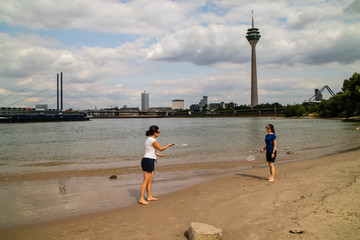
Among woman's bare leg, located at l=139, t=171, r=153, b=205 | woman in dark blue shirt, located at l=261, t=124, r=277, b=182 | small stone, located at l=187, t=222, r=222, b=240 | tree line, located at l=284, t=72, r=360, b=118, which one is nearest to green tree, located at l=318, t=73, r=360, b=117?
tree line, located at l=284, t=72, r=360, b=118

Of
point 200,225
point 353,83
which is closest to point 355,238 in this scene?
point 200,225

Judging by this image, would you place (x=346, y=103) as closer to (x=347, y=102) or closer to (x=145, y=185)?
(x=347, y=102)

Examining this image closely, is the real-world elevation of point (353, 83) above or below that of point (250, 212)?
above

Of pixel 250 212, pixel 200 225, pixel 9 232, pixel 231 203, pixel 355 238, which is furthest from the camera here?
pixel 231 203

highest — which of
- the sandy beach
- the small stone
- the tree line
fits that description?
the tree line

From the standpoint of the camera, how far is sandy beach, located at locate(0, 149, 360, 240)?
542 cm

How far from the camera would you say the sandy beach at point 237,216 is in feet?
17.8

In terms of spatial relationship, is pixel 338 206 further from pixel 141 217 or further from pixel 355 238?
pixel 141 217

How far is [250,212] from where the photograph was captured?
6.41 metres

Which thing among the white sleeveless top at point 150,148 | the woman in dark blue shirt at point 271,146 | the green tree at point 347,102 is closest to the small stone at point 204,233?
the white sleeveless top at point 150,148

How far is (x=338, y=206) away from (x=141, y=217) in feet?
14.7

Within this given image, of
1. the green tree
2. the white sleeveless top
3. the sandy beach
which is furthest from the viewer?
the green tree

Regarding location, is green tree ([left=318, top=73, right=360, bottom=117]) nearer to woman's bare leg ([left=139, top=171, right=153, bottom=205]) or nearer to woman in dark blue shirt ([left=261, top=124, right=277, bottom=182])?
woman in dark blue shirt ([left=261, top=124, right=277, bottom=182])

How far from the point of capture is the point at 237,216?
625 cm
